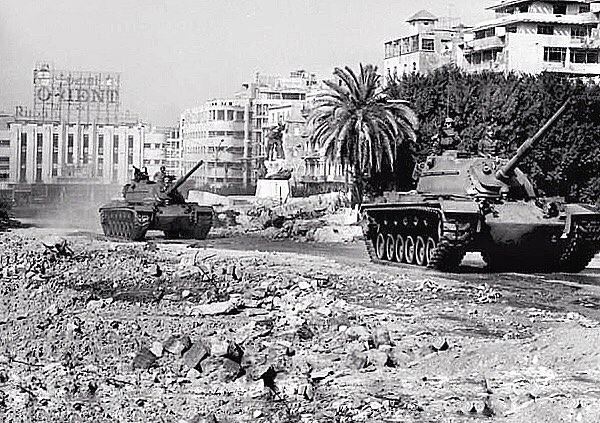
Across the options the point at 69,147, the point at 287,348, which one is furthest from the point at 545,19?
the point at 287,348

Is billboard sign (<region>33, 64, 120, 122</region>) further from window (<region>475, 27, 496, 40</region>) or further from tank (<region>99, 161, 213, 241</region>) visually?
tank (<region>99, 161, 213, 241</region>)

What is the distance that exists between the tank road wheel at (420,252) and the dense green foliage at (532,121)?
19.4 m

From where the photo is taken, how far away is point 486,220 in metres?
22.8

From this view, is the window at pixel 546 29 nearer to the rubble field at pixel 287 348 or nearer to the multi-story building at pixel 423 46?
the multi-story building at pixel 423 46

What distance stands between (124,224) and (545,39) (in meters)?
41.0

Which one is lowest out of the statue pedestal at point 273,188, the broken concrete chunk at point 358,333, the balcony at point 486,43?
the broken concrete chunk at point 358,333

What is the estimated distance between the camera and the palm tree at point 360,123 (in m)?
43.0

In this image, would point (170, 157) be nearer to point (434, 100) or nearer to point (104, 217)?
point (434, 100)

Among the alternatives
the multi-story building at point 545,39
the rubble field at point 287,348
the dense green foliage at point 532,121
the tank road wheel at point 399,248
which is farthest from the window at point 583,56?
the rubble field at point 287,348

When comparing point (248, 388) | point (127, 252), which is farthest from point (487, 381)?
point (127, 252)

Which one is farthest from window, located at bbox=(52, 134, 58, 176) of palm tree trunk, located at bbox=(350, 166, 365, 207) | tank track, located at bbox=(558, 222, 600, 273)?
tank track, located at bbox=(558, 222, 600, 273)

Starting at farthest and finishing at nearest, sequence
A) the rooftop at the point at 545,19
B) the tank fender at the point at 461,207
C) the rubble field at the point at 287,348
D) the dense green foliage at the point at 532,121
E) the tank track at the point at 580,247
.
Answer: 1. the rooftop at the point at 545,19
2. the dense green foliage at the point at 532,121
3. the tank track at the point at 580,247
4. the tank fender at the point at 461,207
5. the rubble field at the point at 287,348

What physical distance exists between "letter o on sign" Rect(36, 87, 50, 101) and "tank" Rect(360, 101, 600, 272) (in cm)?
6088

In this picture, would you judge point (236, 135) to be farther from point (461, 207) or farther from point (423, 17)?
point (461, 207)
